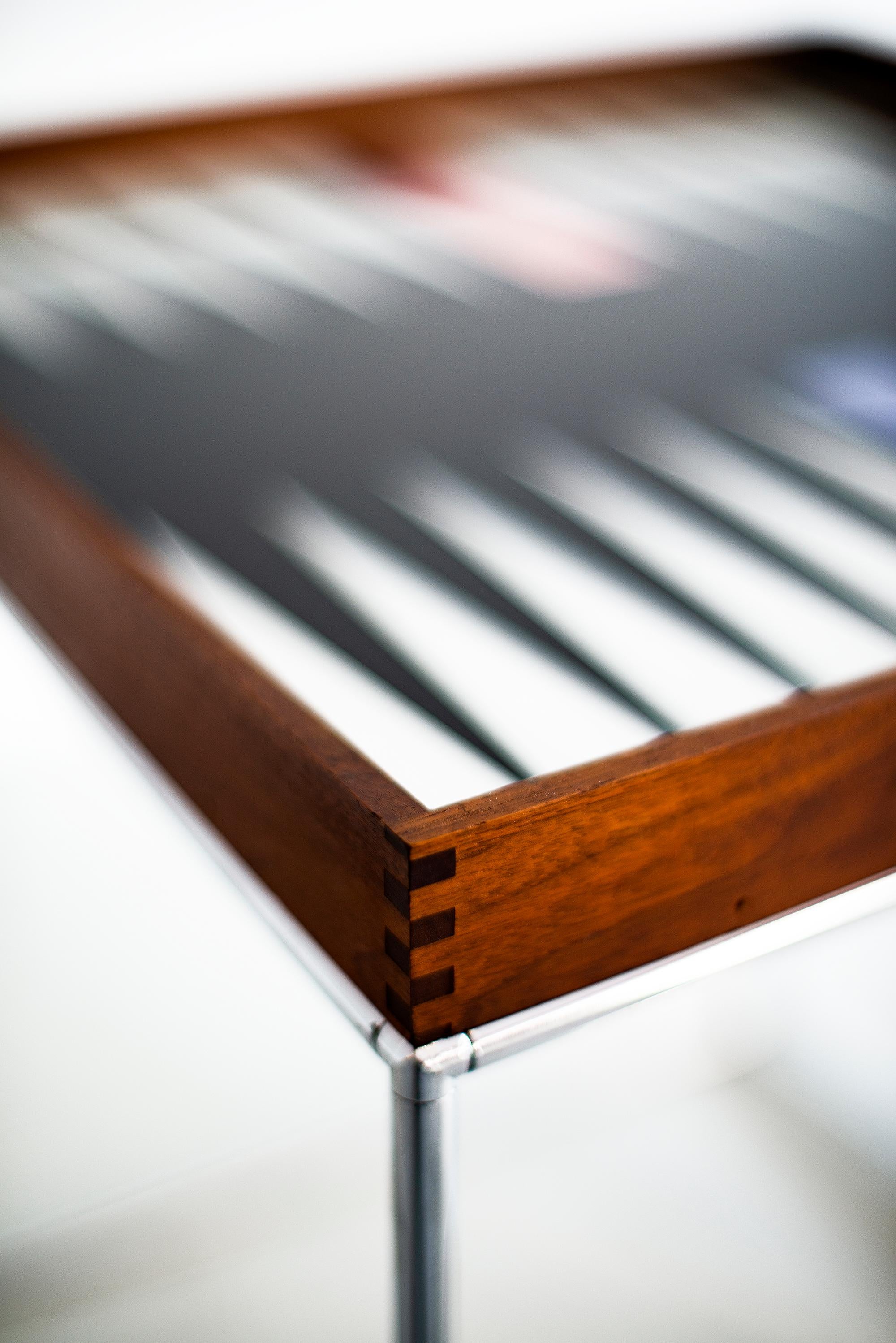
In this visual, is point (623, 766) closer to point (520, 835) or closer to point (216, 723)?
point (520, 835)

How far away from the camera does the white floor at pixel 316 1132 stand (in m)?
1.40

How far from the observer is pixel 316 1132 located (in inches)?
62.2

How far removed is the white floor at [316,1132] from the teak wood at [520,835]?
0.73 m

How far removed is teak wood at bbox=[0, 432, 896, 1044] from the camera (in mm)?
661

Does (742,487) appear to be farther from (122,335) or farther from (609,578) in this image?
(122,335)

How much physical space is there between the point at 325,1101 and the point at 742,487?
36.3 inches

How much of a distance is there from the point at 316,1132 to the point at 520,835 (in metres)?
1.03

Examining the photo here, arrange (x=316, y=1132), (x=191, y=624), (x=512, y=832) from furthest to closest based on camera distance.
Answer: (x=316, y=1132), (x=191, y=624), (x=512, y=832)

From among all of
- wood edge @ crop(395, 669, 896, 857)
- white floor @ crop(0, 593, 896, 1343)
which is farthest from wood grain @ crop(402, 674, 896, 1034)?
white floor @ crop(0, 593, 896, 1343)

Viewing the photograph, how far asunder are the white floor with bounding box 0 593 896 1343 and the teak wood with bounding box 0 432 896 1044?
0.73 metres

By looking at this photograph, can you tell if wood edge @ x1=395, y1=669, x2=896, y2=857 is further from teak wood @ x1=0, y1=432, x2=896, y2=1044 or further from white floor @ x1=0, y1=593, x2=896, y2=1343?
white floor @ x1=0, y1=593, x2=896, y2=1343

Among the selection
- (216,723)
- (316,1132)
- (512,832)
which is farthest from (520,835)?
(316,1132)

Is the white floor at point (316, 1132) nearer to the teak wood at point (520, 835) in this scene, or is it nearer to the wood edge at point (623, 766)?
the teak wood at point (520, 835)

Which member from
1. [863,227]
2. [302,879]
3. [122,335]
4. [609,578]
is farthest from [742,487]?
[863,227]
